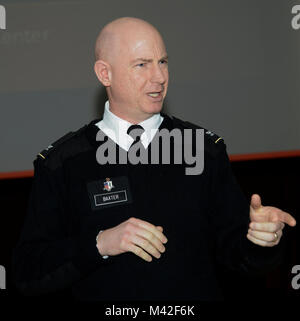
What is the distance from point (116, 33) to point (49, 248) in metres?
0.74

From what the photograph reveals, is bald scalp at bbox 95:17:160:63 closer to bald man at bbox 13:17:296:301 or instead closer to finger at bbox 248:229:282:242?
bald man at bbox 13:17:296:301

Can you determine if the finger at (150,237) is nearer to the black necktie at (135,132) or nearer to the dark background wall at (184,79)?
the black necktie at (135,132)

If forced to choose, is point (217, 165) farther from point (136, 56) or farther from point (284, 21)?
point (284, 21)

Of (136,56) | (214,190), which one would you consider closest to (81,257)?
(214,190)

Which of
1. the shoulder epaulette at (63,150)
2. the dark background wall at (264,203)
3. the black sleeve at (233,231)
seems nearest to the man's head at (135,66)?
the shoulder epaulette at (63,150)

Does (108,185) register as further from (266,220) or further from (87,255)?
(266,220)

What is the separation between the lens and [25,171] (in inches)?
165

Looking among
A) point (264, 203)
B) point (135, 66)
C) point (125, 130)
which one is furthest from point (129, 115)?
point (264, 203)

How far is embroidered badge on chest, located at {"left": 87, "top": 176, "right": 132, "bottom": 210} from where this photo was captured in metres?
1.68

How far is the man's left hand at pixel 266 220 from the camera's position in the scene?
1.38 metres

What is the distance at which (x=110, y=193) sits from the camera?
168 cm

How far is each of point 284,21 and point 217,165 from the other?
2977 mm

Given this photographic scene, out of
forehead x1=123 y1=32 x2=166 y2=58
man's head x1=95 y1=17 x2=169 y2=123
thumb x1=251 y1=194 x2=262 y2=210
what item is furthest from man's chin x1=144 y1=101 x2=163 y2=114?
thumb x1=251 y1=194 x2=262 y2=210

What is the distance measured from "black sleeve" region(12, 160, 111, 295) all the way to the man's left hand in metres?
0.45
